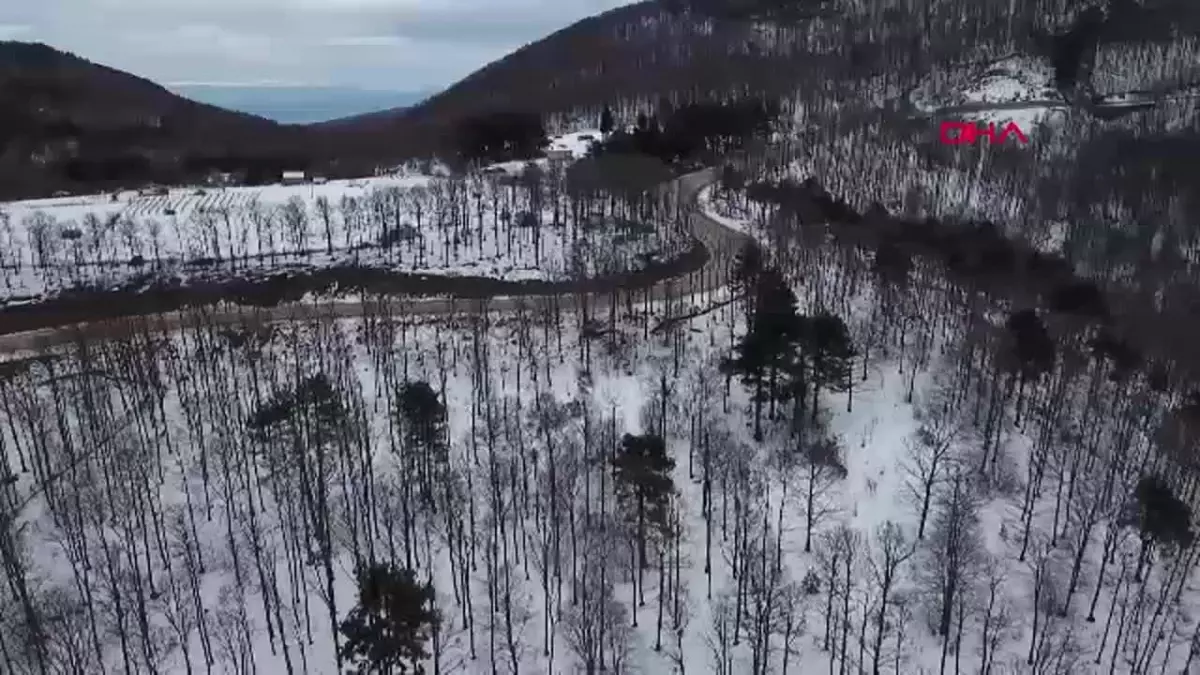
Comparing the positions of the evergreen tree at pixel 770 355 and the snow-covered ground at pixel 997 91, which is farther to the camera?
the snow-covered ground at pixel 997 91

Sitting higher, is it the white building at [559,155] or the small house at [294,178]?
the white building at [559,155]

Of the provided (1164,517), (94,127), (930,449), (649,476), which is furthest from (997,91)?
(94,127)

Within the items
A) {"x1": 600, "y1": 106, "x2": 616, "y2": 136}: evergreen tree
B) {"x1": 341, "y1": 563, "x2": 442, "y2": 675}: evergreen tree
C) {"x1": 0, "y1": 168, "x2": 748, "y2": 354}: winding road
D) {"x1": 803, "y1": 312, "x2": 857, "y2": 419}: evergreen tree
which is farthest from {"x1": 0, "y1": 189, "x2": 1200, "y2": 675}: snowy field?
{"x1": 600, "y1": 106, "x2": 616, "y2": 136}: evergreen tree

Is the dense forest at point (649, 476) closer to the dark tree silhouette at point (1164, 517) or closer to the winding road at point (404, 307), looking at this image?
the dark tree silhouette at point (1164, 517)

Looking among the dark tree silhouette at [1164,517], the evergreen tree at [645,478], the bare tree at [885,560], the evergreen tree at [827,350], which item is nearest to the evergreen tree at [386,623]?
the evergreen tree at [645,478]

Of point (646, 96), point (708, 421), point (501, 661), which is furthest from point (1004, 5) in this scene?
point (501, 661)

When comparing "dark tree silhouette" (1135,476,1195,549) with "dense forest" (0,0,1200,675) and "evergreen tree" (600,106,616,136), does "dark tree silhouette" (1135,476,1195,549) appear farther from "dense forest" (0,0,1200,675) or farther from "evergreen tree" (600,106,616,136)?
"evergreen tree" (600,106,616,136)

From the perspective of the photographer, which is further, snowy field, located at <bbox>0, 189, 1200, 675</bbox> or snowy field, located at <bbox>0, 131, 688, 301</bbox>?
snowy field, located at <bbox>0, 131, 688, 301</bbox>

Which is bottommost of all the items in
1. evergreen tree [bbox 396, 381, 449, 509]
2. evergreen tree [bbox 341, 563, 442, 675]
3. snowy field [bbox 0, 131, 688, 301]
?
evergreen tree [bbox 341, 563, 442, 675]
